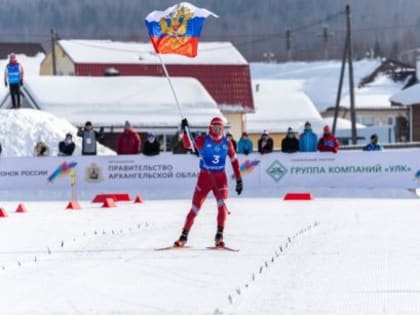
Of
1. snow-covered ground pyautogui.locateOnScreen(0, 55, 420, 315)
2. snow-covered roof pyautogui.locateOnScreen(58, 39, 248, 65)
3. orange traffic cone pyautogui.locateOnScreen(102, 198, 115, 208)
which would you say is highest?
snow-covered roof pyautogui.locateOnScreen(58, 39, 248, 65)

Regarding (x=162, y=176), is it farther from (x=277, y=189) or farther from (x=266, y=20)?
(x=266, y=20)

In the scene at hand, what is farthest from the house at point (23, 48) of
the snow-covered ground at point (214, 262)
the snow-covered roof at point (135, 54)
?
the snow-covered ground at point (214, 262)

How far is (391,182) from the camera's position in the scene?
99.7 ft

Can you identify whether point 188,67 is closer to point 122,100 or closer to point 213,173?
point 122,100

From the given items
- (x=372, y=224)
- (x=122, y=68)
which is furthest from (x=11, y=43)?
(x=372, y=224)

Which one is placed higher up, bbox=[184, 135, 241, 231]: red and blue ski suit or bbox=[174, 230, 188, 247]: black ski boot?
bbox=[184, 135, 241, 231]: red and blue ski suit

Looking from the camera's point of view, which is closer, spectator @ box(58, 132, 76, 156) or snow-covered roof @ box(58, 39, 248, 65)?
spectator @ box(58, 132, 76, 156)

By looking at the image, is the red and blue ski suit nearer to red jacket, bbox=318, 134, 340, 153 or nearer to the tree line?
red jacket, bbox=318, 134, 340, 153

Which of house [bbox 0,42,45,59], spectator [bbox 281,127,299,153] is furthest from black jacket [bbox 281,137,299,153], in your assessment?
house [bbox 0,42,45,59]

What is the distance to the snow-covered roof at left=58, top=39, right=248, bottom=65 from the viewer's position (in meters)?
71.2

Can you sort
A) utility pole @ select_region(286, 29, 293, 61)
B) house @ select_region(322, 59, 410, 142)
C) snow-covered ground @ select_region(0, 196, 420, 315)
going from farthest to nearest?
1. utility pole @ select_region(286, 29, 293, 61)
2. house @ select_region(322, 59, 410, 142)
3. snow-covered ground @ select_region(0, 196, 420, 315)

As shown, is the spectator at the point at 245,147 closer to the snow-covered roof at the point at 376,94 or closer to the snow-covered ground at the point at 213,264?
the snow-covered ground at the point at 213,264

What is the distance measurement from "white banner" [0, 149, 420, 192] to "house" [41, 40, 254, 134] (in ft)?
115

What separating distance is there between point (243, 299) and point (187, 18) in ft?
51.5
